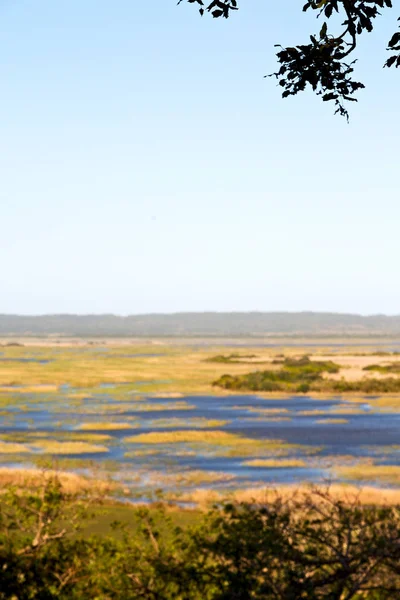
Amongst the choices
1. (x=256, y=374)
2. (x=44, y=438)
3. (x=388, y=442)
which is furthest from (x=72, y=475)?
(x=256, y=374)

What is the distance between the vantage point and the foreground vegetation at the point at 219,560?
1290cm

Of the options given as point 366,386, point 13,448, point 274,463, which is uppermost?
point 366,386

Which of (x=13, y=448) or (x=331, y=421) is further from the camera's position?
(x=331, y=421)

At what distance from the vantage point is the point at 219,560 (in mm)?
14133

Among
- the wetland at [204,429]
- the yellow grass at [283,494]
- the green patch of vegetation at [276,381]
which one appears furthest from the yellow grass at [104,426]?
the green patch of vegetation at [276,381]

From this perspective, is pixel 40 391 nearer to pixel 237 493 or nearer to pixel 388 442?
pixel 388 442

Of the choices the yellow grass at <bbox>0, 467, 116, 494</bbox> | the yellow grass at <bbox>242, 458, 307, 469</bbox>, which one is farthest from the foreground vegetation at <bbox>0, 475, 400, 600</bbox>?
the yellow grass at <bbox>242, 458, 307, 469</bbox>

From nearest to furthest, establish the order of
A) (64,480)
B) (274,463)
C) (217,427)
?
(64,480)
(274,463)
(217,427)

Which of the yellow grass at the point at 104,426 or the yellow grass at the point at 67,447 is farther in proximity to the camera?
the yellow grass at the point at 104,426

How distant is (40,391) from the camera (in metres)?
81.3

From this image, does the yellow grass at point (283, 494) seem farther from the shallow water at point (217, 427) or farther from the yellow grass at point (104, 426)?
the yellow grass at point (104, 426)

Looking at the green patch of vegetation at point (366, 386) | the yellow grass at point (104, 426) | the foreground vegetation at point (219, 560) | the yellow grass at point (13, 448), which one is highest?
the foreground vegetation at point (219, 560)

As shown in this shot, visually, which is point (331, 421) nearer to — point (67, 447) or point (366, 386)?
point (67, 447)

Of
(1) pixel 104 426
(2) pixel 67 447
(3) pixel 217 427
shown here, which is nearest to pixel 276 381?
(3) pixel 217 427
